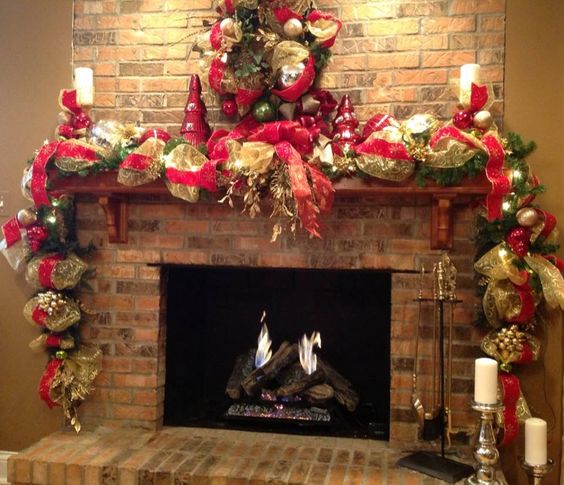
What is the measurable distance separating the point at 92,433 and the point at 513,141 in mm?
2033

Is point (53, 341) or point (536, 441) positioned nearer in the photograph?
point (536, 441)

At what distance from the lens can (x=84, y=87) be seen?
2.32 m

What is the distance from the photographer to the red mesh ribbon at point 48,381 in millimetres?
2408

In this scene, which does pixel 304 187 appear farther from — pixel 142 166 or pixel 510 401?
pixel 510 401

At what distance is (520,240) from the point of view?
2.12 metres

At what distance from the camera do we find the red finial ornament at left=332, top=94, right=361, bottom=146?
2189 mm

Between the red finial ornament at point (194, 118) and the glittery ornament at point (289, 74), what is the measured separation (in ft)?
1.17

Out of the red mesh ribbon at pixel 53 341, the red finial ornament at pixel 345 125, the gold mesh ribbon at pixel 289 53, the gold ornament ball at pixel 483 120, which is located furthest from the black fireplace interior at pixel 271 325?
the gold mesh ribbon at pixel 289 53

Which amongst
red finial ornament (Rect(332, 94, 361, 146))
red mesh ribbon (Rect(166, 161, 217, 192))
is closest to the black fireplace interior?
red mesh ribbon (Rect(166, 161, 217, 192))

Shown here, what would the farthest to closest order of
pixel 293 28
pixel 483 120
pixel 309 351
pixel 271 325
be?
pixel 271 325
pixel 309 351
pixel 293 28
pixel 483 120

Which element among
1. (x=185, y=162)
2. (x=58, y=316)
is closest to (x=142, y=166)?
(x=185, y=162)

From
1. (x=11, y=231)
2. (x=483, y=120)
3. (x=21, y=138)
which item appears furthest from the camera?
(x=21, y=138)

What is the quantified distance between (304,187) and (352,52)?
74cm

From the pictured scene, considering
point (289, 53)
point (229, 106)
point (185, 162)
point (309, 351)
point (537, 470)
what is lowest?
point (537, 470)
